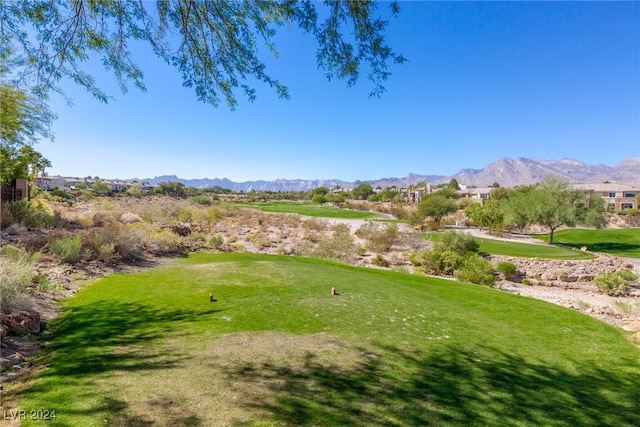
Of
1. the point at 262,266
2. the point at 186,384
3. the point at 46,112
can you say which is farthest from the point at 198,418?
the point at 46,112

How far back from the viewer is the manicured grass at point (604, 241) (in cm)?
2795

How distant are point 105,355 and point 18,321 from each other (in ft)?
7.28

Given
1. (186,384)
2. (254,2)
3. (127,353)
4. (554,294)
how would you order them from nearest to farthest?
(186,384) → (127,353) → (254,2) → (554,294)

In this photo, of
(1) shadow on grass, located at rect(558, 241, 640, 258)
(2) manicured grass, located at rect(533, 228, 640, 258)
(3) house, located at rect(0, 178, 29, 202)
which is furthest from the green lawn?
(2) manicured grass, located at rect(533, 228, 640, 258)

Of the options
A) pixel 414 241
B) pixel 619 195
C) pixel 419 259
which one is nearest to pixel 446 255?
pixel 419 259

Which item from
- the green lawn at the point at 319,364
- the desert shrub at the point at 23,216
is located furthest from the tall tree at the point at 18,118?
the green lawn at the point at 319,364

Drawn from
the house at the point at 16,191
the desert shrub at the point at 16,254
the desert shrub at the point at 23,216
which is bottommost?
the desert shrub at the point at 16,254

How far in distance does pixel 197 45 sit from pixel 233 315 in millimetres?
4805

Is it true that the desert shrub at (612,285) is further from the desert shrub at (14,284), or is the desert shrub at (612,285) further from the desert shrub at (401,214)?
the desert shrub at (401,214)

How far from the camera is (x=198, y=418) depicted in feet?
9.36

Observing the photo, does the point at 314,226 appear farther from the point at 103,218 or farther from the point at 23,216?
the point at 23,216

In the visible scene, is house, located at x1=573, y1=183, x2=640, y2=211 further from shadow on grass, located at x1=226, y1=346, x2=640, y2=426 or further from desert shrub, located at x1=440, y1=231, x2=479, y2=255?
shadow on grass, located at x1=226, y1=346, x2=640, y2=426

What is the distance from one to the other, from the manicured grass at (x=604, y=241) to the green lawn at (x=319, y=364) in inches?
1101

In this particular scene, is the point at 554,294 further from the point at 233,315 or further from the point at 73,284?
the point at 73,284
